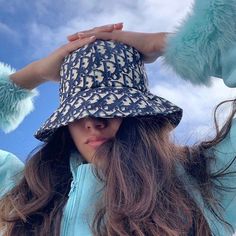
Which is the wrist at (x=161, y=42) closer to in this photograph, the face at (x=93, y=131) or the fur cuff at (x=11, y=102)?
the face at (x=93, y=131)

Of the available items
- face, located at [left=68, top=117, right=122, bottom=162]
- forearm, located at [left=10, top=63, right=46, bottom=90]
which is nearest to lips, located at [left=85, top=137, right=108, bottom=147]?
face, located at [left=68, top=117, right=122, bottom=162]

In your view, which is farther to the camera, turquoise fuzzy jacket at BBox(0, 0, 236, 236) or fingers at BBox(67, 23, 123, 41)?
fingers at BBox(67, 23, 123, 41)

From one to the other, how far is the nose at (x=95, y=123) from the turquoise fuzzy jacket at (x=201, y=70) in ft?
0.34

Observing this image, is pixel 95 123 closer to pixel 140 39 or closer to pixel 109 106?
pixel 109 106

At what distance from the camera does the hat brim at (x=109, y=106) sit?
115 centimetres

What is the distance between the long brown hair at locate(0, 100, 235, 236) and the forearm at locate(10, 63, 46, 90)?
0.28 metres

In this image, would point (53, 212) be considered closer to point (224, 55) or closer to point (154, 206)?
point (154, 206)

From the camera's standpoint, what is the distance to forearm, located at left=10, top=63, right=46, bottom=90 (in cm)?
153

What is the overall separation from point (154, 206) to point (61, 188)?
0.99 feet

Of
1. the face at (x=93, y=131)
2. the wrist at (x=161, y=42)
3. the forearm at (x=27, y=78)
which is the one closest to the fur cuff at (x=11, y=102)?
the forearm at (x=27, y=78)

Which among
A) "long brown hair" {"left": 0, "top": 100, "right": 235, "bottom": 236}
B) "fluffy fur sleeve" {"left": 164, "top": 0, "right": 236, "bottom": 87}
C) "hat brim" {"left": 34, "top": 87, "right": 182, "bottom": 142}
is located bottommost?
"long brown hair" {"left": 0, "top": 100, "right": 235, "bottom": 236}

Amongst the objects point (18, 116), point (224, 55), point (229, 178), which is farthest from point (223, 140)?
point (18, 116)

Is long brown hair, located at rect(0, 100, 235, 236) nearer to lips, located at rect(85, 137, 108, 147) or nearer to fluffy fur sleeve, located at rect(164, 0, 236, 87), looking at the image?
lips, located at rect(85, 137, 108, 147)

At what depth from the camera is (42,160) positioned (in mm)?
1352
